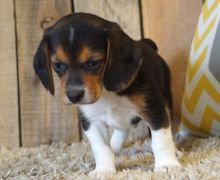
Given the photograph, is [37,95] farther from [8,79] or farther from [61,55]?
[61,55]

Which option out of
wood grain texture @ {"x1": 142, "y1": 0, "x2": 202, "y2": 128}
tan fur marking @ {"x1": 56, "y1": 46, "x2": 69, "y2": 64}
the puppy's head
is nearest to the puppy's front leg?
the puppy's head

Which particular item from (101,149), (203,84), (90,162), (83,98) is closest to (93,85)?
(83,98)

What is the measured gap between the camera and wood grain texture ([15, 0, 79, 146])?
8.75 ft

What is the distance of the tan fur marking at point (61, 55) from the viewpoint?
1.80 metres

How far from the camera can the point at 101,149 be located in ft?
6.64

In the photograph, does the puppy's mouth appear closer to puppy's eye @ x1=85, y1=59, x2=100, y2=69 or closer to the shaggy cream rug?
puppy's eye @ x1=85, y1=59, x2=100, y2=69

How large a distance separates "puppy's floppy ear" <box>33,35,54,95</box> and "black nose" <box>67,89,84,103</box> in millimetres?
212

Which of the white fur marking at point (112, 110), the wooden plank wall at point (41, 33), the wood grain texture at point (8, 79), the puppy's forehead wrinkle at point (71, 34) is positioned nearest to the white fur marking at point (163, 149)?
the white fur marking at point (112, 110)

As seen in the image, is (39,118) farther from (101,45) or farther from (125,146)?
(101,45)

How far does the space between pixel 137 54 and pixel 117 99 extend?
8.5 inches

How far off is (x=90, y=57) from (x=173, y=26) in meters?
0.98

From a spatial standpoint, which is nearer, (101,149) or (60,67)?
(60,67)

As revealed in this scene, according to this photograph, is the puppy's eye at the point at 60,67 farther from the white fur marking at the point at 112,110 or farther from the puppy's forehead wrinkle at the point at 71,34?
the white fur marking at the point at 112,110

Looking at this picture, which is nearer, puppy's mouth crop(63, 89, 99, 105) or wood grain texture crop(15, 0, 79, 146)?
A: puppy's mouth crop(63, 89, 99, 105)
